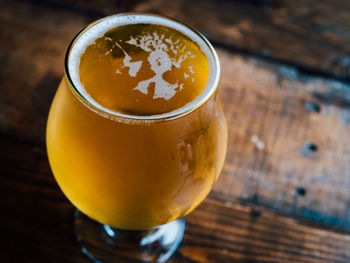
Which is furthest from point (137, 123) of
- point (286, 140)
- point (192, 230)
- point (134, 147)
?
point (286, 140)

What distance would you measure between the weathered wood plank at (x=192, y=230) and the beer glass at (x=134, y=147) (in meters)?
0.12

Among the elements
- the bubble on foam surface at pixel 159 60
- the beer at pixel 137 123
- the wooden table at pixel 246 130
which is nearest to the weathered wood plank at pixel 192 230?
the wooden table at pixel 246 130

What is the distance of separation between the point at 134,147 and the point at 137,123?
3cm

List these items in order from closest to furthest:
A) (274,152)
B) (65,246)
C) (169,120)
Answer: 1. (169,120)
2. (65,246)
3. (274,152)

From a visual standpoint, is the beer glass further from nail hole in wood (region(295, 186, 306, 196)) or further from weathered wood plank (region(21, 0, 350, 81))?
weathered wood plank (region(21, 0, 350, 81))

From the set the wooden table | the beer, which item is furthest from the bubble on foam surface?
the wooden table

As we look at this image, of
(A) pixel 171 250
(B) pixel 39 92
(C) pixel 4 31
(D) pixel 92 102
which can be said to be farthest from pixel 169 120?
(C) pixel 4 31

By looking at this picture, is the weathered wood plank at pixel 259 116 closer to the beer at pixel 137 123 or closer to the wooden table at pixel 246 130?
the wooden table at pixel 246 130

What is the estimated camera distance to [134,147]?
39cm

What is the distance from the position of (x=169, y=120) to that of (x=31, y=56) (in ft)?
1.46

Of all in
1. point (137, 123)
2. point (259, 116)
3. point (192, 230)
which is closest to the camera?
point (137, 123)

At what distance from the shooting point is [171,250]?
23.1 inches

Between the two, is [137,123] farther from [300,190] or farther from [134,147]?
[300,190]

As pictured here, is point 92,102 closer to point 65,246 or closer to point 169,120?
point 169,120
